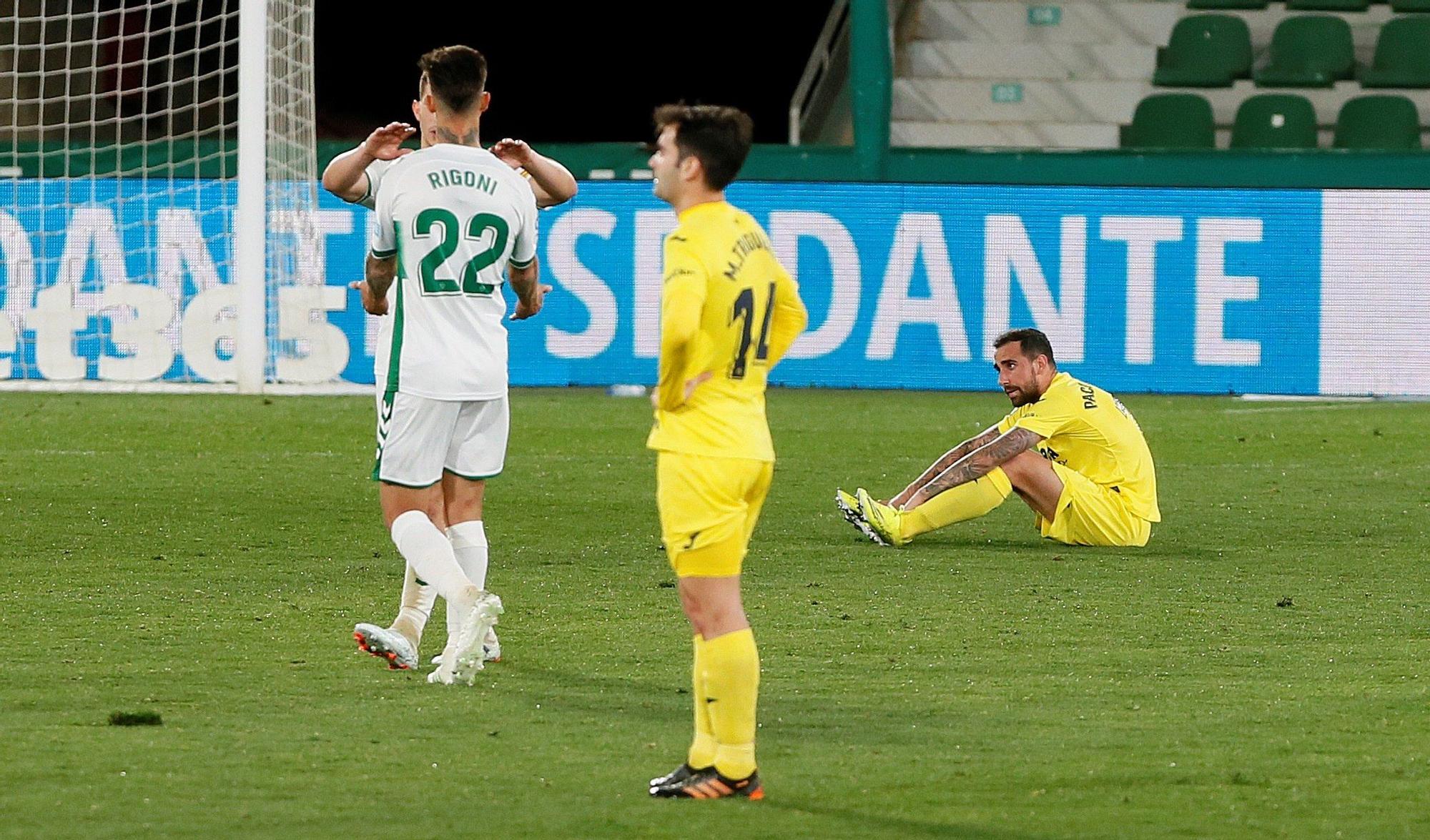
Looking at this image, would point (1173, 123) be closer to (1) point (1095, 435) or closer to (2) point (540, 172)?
(1) point (1095, 435)

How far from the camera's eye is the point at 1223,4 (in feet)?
65.2

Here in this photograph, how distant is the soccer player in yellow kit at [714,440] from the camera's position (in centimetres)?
414

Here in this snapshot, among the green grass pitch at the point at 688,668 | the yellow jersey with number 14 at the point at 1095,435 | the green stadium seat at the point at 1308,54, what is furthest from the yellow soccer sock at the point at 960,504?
the green stadium seat at the point at 1308,54

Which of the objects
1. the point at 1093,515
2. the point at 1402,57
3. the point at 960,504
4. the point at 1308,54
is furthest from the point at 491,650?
the point at 1402,57

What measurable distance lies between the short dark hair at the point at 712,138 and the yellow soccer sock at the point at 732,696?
0.94 meters

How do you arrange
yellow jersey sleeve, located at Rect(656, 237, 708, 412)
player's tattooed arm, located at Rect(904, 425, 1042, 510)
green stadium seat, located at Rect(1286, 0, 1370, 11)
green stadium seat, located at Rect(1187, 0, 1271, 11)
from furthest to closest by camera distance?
1. green stadium seat, located at Rect(1286, 0, 1370, 11)
2. green stadium seat, located at Rect(1187, 0, 1271, 11)
3. player's tattooed arm, located at Rect(904, 425, 1042, 510)
4. yellow jersey sleeve, located at Rect(656, 237, 708, 412)

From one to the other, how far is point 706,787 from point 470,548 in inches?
70.4

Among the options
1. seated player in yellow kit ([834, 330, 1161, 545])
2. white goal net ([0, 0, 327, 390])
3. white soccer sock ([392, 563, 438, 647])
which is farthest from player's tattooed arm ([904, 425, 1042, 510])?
white goal net ([0, 0, 327, 390])

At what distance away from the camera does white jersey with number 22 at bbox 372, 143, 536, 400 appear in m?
5.39

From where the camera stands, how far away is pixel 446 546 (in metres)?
5.44

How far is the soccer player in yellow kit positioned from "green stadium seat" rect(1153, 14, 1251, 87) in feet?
52.2

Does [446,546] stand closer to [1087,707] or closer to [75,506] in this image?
[1087,707]

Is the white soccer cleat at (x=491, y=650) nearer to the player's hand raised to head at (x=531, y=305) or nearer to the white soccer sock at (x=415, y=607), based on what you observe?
the white soccer sock at (x=415, y=607)

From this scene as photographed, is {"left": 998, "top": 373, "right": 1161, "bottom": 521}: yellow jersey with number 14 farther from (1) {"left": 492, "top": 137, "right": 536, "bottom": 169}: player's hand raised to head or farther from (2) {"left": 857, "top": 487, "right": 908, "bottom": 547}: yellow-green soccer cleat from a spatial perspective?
(1) {"left": 492, "top": 137, "right": 536, "bottom": 169}: player's hand raised to head
